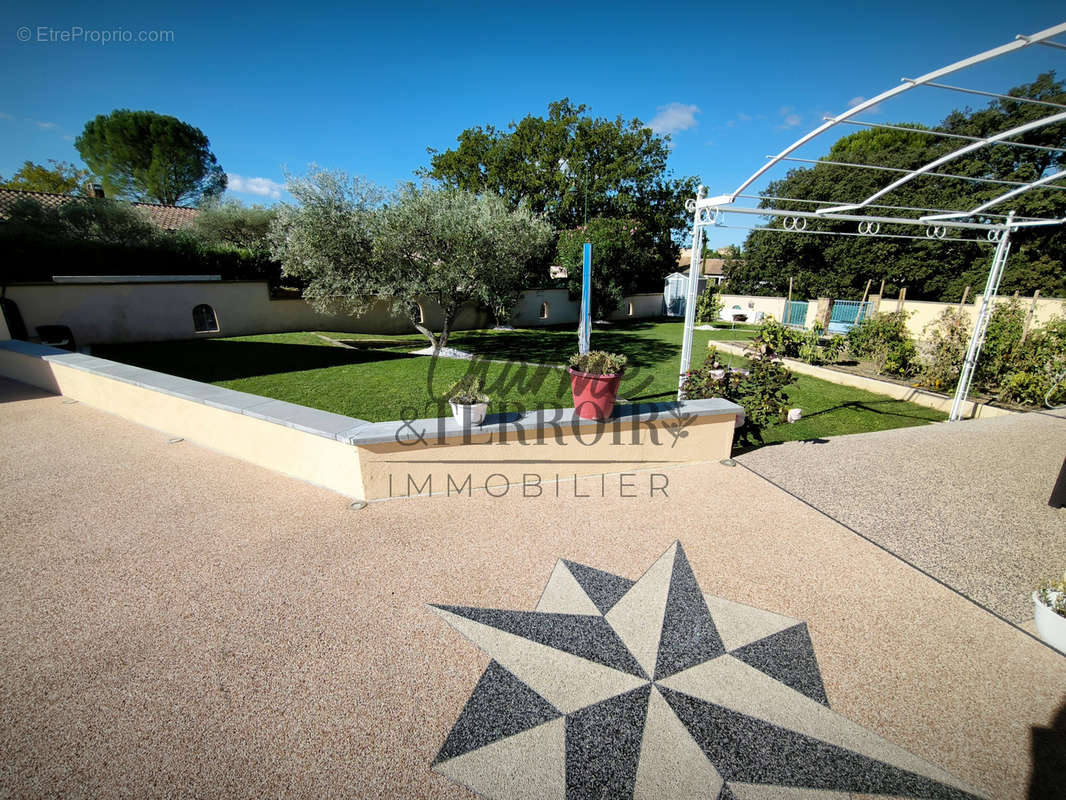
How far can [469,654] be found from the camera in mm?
2422

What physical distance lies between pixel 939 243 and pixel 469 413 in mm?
Answer: 31266

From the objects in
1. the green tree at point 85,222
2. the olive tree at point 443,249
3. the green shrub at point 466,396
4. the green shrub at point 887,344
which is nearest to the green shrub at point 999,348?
the green shrub at point 887,344

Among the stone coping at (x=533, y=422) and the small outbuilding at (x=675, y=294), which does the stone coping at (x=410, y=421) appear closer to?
the stone coping at (x=533, y=422)

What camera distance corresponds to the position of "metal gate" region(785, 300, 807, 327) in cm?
2061

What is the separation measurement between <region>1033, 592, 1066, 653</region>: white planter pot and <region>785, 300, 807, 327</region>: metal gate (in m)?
20.8

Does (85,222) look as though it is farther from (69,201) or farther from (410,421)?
(410,421)

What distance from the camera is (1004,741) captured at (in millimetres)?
1979

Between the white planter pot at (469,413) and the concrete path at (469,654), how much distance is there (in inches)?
31.7

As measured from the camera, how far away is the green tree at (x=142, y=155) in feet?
102

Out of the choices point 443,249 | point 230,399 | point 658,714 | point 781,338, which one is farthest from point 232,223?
point 658,714

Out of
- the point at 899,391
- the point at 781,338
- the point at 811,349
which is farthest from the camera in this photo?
the point at 781,338

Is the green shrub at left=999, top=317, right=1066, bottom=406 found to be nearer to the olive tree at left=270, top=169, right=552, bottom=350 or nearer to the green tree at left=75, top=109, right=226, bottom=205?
the olive tree at left=270, top=169, right=552, bottom=350

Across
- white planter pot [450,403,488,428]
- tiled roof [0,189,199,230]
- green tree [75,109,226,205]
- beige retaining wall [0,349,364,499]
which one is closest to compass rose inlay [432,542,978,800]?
white planter pot [450,403,488,428]

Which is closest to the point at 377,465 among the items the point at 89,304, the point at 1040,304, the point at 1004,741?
the point at 1004,741
